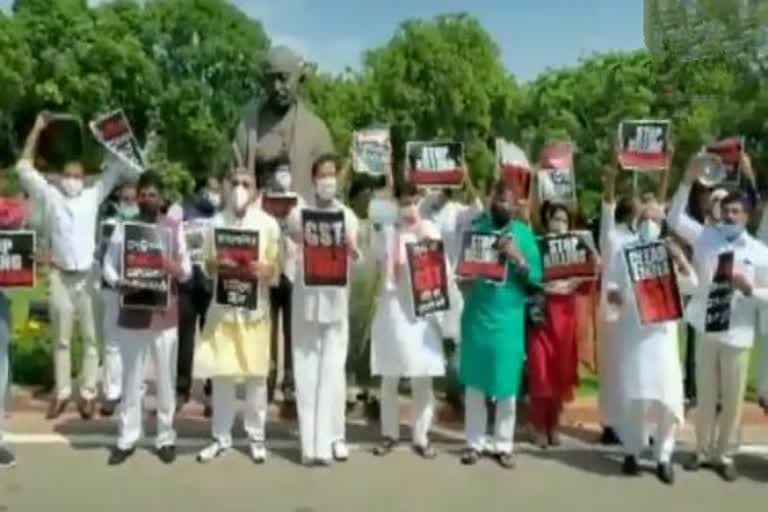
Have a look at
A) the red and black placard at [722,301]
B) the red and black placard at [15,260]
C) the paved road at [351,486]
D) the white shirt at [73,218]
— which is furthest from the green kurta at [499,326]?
the red and black placard at [15,260]

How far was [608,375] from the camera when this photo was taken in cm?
1011

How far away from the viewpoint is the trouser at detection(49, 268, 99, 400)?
10.3 m

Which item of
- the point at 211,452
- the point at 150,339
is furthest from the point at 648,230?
the point at 150,339

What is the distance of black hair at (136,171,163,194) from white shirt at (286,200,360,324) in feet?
2.83

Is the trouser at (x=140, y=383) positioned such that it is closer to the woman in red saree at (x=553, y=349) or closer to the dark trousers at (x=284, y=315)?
the dark trousers at (x=284, y=315)

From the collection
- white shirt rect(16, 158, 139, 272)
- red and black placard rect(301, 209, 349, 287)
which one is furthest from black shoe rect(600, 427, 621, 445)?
white shirt rect(16, 158, 139, 272)

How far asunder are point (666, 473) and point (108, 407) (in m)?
3.87

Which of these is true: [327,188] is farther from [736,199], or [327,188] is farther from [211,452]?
[736,199]

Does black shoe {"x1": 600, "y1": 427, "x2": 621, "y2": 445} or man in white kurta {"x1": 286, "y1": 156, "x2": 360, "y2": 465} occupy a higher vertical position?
man in white kurta {"x1": 286, "y1": 156, "x2": 360, "y2": 465}

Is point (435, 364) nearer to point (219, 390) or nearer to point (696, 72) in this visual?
point (219, 390)

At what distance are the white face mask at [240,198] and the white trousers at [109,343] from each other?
99cm

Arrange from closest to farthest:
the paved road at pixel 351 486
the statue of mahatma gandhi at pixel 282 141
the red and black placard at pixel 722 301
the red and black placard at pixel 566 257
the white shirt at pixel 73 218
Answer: the paved road at pixel 351 486, the red and black placard at pixel 722 301, the red and black placard at pixel 566 257, the white shirt at pixel 73 218, the statue of mahatma gandhi at pixel 282 141

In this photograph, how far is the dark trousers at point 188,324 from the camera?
1074cm

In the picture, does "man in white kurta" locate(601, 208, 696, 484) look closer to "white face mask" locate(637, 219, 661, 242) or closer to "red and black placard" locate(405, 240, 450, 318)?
"white face mask" locate(637, 219, 661, 242)
